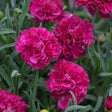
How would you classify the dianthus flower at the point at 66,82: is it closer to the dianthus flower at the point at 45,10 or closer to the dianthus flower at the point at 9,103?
the dianthus flower at the point at 9,103

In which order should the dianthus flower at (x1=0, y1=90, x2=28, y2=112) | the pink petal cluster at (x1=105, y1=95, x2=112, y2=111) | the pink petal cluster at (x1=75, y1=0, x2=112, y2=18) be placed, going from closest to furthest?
the dianthus flower at (x1=0, y1=90, x2=28, y2=112)
the pink petal cluster at (x1=105, y1=95, x2=112, y2=111)
the pink petal cluster at (x1=75, y1=0, x2=112, y2=18)

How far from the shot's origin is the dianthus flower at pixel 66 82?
3.17 ft

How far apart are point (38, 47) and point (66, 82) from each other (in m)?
0.19

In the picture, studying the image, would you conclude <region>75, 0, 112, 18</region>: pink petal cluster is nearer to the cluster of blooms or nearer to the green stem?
the cluster of blooms

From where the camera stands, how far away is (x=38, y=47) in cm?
95


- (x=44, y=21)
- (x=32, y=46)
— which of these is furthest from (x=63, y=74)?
(x=44, y=21)

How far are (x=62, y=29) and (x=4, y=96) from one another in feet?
1.30

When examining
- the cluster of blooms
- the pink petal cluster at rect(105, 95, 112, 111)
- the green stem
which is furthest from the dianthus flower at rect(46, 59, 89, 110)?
the green stem

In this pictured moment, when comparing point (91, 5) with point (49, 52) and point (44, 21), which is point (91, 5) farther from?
point (49, 52)

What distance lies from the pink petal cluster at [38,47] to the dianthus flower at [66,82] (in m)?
0.08

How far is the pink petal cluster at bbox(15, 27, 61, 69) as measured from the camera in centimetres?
95

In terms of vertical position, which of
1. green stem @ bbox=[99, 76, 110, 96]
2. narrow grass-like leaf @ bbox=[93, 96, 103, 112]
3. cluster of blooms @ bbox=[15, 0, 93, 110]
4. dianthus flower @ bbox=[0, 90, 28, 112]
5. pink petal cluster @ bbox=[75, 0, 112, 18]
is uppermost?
pink petal cluster @ bbox=[75, 0, 112, 18]

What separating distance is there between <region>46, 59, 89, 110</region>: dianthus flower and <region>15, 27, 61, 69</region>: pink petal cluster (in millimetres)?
79


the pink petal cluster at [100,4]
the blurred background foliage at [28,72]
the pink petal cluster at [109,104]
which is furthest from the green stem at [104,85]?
the pink petal cluster at [100,4]
